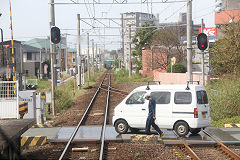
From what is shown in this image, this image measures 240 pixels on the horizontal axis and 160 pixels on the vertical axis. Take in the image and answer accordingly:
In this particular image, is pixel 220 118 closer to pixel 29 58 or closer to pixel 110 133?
pixel 110 133

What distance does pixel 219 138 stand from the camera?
12.7 metres

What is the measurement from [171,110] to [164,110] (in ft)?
0.82

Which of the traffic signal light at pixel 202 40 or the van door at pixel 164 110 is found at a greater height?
the traffic signal light at pixel 202 40

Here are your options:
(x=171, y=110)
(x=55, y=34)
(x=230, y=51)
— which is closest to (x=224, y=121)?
(x=171, y=110)

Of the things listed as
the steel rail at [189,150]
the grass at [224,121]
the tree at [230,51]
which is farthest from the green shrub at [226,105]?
the tree at [230,51]

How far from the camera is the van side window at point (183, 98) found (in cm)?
1297

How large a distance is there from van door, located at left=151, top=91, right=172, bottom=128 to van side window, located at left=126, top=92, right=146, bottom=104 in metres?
0.58

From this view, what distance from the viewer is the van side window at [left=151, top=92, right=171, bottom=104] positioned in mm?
13242

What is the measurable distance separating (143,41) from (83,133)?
59880mm

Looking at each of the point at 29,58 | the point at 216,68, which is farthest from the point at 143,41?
the point at 216,68

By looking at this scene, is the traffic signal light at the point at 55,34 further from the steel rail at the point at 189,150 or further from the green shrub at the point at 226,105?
the steel rail at the point at 189,150

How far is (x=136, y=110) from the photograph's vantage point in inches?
533

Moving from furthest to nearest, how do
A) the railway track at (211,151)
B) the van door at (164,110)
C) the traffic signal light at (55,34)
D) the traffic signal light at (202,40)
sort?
the traffic signal light at (55,34), the traffic signal light at (202,40), the van door at (164,110), the railway track at (211,151)

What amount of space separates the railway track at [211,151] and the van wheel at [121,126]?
93.1 inches
